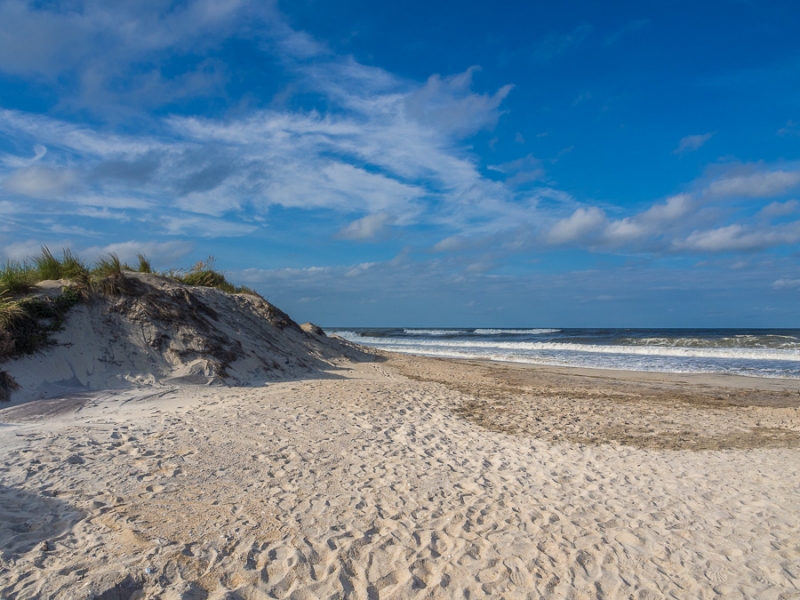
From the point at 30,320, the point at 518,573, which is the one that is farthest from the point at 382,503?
the point at 30,320

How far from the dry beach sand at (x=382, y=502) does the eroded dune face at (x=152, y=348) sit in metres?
0.59

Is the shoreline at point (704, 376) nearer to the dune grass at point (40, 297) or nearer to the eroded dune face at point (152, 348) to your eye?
the eroded dune face at point (152, 348)

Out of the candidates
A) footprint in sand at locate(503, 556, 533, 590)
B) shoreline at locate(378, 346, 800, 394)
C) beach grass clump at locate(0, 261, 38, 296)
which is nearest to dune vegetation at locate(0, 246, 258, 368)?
beach grass clump at locate(0, 261, 38, 296)

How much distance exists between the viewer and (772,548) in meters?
4.05

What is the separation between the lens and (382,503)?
465 cm

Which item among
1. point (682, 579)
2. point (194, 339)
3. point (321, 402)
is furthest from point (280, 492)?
point (194, 339)

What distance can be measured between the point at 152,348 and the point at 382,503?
26.0 ft

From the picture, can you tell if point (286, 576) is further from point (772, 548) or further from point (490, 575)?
point (772, 548)

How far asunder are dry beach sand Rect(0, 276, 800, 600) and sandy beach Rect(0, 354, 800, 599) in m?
0.02

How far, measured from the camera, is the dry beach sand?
3.48 m

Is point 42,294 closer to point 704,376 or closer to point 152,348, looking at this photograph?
point 152,348

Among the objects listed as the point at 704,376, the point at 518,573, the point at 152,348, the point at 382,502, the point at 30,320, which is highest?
the point at 30,320

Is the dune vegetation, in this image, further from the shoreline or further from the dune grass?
the shoreline

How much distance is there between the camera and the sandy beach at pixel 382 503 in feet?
11.4
